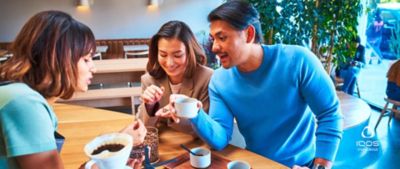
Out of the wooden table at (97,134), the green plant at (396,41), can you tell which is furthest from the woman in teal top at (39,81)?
the green plant at (396,41)

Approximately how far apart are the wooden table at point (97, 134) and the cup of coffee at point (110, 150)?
359 mm

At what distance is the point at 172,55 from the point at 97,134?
541 mm

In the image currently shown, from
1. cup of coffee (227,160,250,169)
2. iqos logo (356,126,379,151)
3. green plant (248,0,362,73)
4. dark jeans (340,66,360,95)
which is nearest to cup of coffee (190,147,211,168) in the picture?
cup of coffee (227,160,250,169)

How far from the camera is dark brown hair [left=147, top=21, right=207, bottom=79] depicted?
1.70m

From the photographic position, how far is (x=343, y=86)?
4.55 metres

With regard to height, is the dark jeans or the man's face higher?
the man's face

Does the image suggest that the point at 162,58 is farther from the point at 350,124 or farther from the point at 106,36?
the point at 106,36

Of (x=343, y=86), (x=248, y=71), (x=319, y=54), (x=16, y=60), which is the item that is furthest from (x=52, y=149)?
(x=343, y=86)

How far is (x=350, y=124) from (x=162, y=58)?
2216 mm

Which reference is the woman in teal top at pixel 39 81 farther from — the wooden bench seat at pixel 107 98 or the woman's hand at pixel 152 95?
the wooden bench seat at pixel 107 98

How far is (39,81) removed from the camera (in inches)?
34.6

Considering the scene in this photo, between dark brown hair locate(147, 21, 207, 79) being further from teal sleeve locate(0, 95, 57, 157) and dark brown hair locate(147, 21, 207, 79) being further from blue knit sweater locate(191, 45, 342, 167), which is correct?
teal sleeve locate(0, 95, 57, 157)

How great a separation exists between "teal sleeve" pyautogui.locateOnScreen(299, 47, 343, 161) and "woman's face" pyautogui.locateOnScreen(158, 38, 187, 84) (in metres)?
0.63

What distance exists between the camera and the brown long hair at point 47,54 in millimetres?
854
